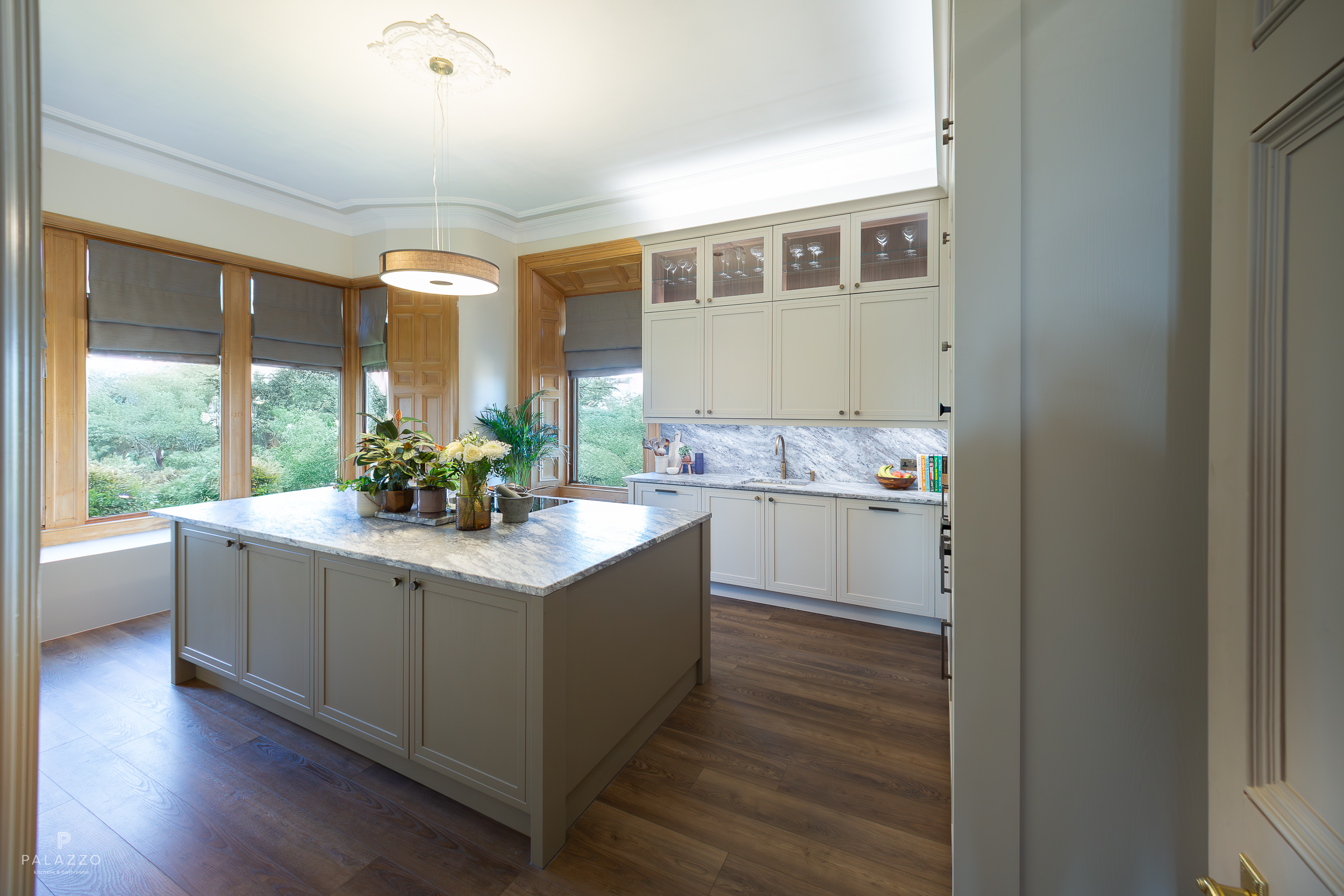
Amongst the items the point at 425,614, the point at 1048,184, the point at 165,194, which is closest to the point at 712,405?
the point at 425,614

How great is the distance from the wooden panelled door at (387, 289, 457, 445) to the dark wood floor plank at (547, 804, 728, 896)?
364cm

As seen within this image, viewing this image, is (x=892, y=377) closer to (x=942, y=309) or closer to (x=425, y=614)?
(x=942, y=309)

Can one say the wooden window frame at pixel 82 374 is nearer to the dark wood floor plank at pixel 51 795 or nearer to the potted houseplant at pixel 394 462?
the dark wood floor plank at pixel 51 795

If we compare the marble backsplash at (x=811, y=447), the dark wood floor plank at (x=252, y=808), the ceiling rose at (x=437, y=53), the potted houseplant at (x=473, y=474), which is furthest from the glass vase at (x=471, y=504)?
the marble backsplash at (x=811, y=447)

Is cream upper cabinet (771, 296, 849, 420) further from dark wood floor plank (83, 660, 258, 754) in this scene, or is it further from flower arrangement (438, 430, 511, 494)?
dark wood floor plank (83, 660, 258, 754)

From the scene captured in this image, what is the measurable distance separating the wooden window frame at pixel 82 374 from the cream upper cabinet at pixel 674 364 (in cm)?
309

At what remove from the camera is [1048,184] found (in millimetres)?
1080

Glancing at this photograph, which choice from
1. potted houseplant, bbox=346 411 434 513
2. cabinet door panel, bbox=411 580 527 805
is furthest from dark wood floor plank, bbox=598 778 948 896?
potted houseplant, bbox=346 411 434 513

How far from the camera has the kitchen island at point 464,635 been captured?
1746 mm

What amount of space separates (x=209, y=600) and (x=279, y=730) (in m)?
0.73

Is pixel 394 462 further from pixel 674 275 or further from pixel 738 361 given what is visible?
pixel 674 275

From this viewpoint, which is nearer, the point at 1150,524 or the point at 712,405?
the point at 1150,524

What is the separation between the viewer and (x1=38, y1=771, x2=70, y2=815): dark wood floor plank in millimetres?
1916

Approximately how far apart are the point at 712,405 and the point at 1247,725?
367 centimetres
